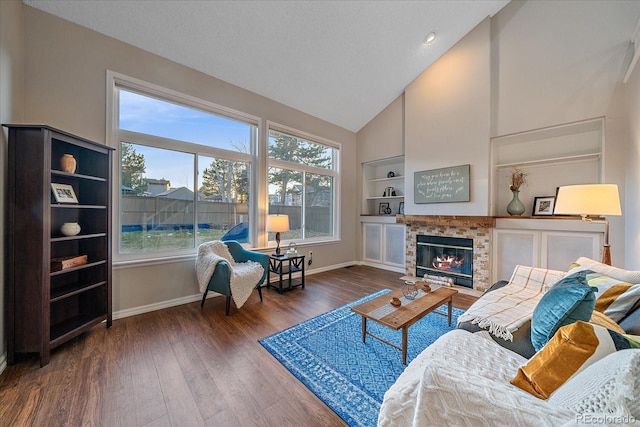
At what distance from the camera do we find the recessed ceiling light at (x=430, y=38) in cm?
359

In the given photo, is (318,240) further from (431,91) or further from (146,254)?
(431,91)

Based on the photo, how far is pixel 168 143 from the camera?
3.07 m

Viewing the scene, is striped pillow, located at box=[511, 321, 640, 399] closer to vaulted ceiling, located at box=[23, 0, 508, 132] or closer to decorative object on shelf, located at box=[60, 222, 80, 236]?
decorative object on shelf, located at box=[60, 222, 80, 236]

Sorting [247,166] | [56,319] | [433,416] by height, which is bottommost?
[56,319]

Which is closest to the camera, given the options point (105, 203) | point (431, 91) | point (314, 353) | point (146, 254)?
point (314, 353)

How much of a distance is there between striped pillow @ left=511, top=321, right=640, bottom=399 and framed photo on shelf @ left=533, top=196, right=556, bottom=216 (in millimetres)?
3137

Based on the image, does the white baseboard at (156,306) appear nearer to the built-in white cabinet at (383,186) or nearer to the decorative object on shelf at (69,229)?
the decorative object on shelf at (69,229)

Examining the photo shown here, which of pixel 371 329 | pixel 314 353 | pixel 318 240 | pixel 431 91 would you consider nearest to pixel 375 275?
pixel 318 240

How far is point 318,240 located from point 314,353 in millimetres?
2872

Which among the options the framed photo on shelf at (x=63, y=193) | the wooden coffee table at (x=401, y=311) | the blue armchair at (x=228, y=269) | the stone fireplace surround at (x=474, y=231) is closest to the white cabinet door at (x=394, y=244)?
the stone fireplace surround at (x=474, y=231)

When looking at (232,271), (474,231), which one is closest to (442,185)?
(474,231)

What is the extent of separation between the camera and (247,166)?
3.82 metres

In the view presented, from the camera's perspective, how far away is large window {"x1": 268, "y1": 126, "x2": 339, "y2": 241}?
420 centimetres

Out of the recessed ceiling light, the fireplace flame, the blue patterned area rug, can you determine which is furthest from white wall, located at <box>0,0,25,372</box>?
the fireplace flame
